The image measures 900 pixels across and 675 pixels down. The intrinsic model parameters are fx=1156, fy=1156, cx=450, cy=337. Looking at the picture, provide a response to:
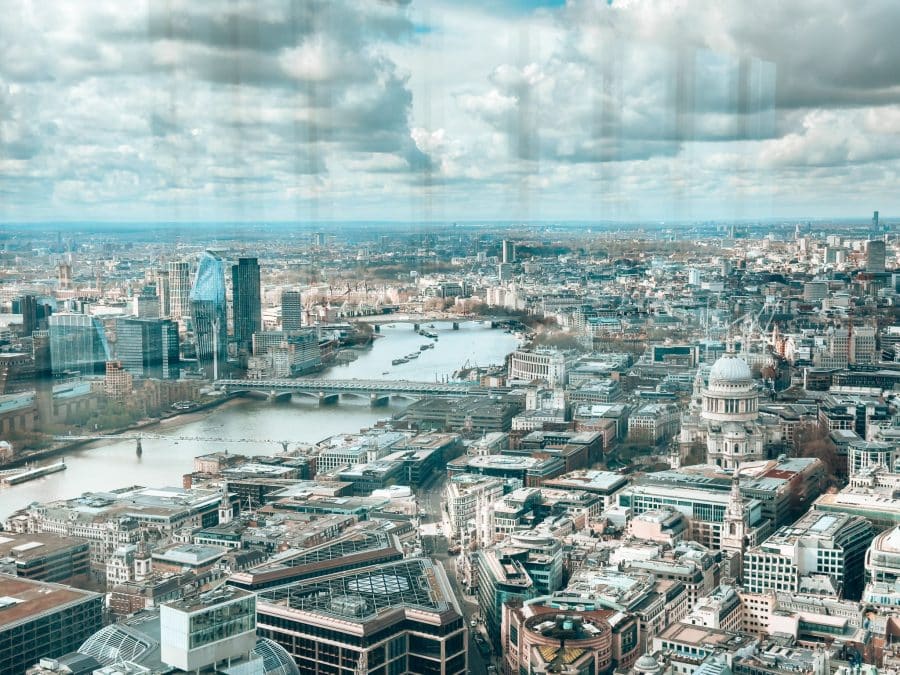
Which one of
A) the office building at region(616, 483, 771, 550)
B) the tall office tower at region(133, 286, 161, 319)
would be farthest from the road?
the tall office tower at region(133, 286, 161, 319)

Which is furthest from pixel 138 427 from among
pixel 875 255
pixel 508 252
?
pixel 875 255

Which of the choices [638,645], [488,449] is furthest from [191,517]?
[638,645]

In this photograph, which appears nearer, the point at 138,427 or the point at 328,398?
the point at 138,427

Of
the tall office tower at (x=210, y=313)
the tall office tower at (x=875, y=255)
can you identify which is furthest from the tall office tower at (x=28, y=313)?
the tall office tower at (x=875, y=255)

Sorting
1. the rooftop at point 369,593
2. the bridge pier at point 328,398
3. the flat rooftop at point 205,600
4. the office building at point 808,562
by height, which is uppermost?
the flat rooftop at point 205,600

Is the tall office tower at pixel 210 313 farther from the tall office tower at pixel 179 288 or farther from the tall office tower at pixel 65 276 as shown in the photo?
the tall office tower at pixel 65 276

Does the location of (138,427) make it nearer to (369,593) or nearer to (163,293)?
(163,293)

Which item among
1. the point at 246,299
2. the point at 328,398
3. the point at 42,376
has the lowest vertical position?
the point at 328,398
